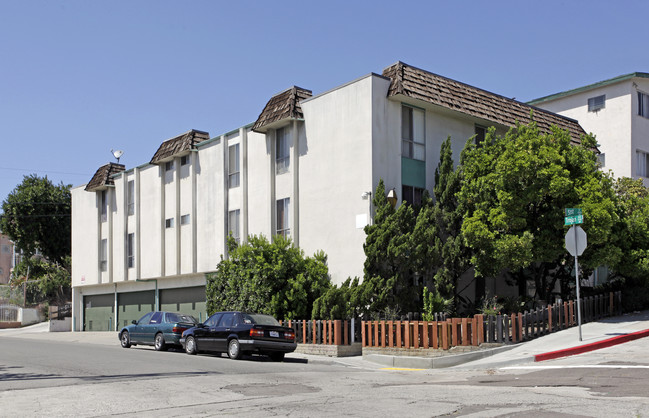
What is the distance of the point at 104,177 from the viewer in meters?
39.2

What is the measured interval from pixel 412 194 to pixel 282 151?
19.7 feet

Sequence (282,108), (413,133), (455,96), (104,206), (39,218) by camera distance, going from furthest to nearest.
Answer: (39,218)
(104,206)
(282,108)
(455,96)
(413,133)

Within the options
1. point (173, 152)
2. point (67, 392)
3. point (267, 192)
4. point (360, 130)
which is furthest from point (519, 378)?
point (173, 152)

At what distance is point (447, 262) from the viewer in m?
21.8

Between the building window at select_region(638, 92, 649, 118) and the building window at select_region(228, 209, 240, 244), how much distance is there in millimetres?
20910

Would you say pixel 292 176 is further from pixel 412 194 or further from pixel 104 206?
pixel 104 206

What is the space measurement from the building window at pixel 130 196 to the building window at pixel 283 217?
13.4m

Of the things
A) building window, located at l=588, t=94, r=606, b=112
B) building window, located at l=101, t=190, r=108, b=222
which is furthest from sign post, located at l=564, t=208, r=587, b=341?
building window, located at l=101, t=190, r=108, b=222

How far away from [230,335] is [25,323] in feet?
114

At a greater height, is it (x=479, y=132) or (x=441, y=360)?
(x=479, y=132)

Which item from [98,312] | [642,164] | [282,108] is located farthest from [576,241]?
[98,312]

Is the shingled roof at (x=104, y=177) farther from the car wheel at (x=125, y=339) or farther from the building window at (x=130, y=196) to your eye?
the car wheel at (x=125, y=339)

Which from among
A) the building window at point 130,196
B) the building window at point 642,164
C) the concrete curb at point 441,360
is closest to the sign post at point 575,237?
the concrete curb at point 441,360

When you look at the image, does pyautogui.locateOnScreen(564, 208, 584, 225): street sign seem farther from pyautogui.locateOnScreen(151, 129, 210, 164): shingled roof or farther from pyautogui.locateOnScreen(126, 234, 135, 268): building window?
pyautogui.locateOnScreen(126, 234, 135, 268): building window
